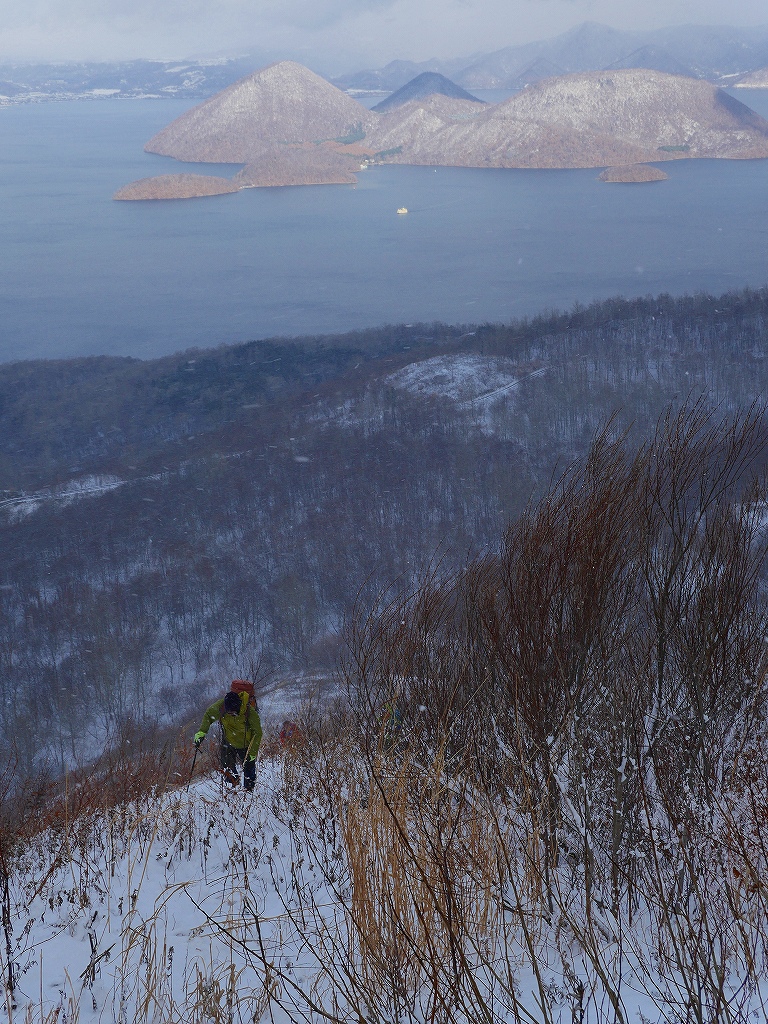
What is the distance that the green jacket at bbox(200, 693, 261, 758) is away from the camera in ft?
18.0

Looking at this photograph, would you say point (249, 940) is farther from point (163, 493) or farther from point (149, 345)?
point (149, 345)

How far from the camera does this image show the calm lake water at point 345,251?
7981 cm

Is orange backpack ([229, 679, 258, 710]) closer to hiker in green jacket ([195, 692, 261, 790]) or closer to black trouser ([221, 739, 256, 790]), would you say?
hiker in green jacket ([195, 692, 261, 790])

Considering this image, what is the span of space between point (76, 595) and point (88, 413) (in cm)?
3163

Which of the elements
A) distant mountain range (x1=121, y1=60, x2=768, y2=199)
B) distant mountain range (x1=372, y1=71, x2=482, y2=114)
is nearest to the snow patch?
distant mountain range (x1=121, y1=60, x2=768, y2=199)

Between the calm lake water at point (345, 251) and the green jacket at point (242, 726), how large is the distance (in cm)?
7169

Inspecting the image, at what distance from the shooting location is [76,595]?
36219 mm

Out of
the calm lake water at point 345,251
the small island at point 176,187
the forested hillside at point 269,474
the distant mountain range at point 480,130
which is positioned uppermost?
the distant mountain range at point 480,130

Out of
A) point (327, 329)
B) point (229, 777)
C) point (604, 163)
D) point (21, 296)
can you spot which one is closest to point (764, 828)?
point (229, 777)

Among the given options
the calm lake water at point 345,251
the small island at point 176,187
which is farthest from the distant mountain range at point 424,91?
the small island at point 176,187

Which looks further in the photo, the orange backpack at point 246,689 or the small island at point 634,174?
the small island at point 634,174

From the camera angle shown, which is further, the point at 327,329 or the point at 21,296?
the point at 21,296

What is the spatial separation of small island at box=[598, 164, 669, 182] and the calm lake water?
3654 mm

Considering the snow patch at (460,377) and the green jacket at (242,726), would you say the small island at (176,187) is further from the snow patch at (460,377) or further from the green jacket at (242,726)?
the green jacket at (242,726)
